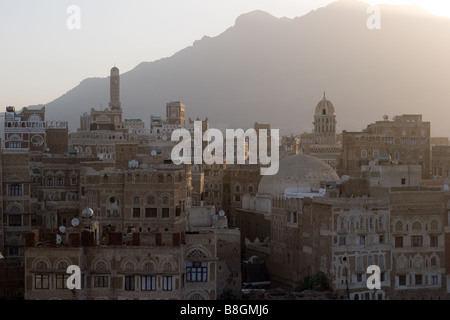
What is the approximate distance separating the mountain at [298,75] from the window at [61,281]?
9206 cm

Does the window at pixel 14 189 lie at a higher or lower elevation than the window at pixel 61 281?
higher

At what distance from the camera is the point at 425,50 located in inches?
4993

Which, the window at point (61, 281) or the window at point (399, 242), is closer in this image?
the window at point (61, 281)

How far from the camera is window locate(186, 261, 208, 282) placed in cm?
4481

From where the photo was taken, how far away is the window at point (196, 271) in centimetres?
4481

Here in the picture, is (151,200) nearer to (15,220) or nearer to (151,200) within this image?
(151,200)

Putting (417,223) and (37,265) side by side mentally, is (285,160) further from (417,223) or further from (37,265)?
(37,265)

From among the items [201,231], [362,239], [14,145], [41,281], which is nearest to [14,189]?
[201,231]

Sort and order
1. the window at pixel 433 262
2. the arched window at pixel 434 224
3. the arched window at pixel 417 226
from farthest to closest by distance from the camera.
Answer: the window at pixel 433 262 < the arched window at pixel 434 224 < the arched window at pixel 417 226

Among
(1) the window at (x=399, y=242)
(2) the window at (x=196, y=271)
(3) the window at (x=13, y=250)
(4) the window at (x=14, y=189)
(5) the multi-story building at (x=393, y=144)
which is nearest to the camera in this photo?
(2) the window at (x=196, y=271)

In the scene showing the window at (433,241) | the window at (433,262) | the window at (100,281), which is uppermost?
the window at (433,241)

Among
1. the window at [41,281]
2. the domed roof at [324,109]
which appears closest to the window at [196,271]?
the window at [41,281]

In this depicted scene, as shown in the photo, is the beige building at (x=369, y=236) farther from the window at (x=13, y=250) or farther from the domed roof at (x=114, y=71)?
the domed roof at (x=114, y=71)
